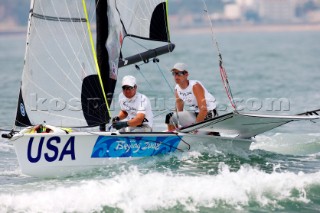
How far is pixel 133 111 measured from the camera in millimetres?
9078

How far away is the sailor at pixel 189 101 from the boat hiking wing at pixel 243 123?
0.27 m

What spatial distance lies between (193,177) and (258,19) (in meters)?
122

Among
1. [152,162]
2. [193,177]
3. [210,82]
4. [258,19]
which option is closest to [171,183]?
[193,177]

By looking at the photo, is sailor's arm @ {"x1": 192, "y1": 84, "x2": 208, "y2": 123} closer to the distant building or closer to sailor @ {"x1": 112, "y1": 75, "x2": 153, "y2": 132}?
sailor @ {"x1": 112, "y1": 75, "x2": 153, "y2": 132}

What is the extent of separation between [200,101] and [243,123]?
589 mm

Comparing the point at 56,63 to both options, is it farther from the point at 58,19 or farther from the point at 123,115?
the point at 123,115

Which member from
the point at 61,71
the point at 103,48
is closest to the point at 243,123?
the point at 103,48

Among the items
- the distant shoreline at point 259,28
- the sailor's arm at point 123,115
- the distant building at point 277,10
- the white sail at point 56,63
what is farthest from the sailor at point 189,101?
the distant building at point 277,10

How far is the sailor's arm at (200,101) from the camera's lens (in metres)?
9.12

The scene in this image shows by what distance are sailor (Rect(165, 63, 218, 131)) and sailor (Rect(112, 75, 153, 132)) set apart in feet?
1.58

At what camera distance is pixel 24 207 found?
24.3ft

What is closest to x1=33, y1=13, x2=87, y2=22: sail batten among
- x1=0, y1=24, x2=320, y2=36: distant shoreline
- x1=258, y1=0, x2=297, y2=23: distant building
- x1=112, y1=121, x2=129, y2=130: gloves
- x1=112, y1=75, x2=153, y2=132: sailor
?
x1=112, y1=75, x2=153, y2=132: sailor

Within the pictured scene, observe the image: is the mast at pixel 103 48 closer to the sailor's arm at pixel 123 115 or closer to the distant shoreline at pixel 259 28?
the sailor's arm at pixel 123 115

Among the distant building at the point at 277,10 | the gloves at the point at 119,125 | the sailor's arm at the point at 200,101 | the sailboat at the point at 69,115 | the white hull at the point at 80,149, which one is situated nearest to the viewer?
the white hull at the point at 80,149
